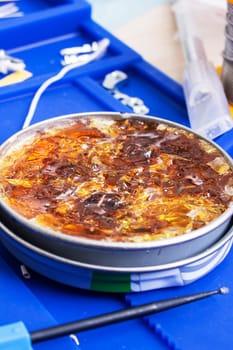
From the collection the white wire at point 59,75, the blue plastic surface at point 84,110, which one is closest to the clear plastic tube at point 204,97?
the blue plastic surface at point 84,110

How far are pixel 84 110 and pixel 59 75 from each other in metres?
0.08

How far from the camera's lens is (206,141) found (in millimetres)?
656

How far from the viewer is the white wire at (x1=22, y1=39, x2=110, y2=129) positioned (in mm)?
771

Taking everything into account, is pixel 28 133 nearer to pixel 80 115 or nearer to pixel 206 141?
pixel 80 115

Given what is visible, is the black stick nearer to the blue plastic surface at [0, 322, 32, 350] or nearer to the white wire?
the blue plastic surface at [0, 322, 32, 350]

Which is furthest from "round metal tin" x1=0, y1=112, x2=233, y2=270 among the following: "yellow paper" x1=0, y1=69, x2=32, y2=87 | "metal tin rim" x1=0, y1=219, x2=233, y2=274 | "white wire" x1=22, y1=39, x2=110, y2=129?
"yellow paper" x1=0, y1=69, x2=32, y2=87

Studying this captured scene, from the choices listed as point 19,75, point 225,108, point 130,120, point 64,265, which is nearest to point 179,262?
point 64,265

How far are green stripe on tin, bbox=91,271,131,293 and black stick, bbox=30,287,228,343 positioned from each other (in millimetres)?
39

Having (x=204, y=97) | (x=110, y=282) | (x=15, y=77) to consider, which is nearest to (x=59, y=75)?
(x=15, y=77)

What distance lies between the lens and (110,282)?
1.73ft

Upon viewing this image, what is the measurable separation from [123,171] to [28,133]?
0.36 ft

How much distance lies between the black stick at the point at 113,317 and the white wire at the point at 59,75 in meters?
0.31

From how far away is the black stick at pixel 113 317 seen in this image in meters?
0.45

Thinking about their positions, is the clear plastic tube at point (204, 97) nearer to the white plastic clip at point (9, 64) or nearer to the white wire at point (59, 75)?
the white wire at point (59, 75)
